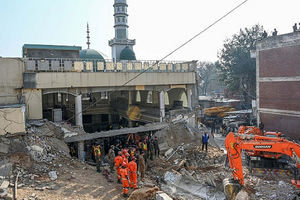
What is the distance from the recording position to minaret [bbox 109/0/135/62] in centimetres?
3509

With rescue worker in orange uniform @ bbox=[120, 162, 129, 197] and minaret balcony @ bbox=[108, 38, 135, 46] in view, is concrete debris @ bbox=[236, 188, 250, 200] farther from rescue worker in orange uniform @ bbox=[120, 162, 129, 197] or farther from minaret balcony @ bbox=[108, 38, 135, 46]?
minaret balcony @ bbox=[108, 38, 135, 46]

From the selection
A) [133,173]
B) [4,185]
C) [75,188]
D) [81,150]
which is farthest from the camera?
[81,150]

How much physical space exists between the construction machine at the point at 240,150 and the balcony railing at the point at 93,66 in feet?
25.4

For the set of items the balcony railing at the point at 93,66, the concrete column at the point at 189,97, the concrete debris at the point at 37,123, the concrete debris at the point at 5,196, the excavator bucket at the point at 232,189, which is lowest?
the excavator bucket at the point at 232,189

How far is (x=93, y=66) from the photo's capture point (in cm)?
1792

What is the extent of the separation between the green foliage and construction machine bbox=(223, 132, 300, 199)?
22.2 metres

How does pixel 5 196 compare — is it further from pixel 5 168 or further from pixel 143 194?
pixel 143 194

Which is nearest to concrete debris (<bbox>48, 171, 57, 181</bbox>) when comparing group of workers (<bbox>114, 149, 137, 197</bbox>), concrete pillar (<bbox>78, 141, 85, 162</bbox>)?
group of workers (<bbox>114, 149, 137, 197</bbox>)

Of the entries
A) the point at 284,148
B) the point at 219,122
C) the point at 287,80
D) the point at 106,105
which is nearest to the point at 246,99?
the point at 219,122

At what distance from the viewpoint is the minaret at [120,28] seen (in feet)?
115

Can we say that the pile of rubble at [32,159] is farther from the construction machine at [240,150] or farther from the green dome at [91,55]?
the green dome at [91,55]

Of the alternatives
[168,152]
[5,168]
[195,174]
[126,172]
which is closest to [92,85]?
[168,152]

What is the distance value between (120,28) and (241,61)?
54.5ft

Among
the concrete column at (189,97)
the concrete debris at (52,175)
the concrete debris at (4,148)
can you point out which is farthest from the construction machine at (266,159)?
the concrete debris at (4,148)
